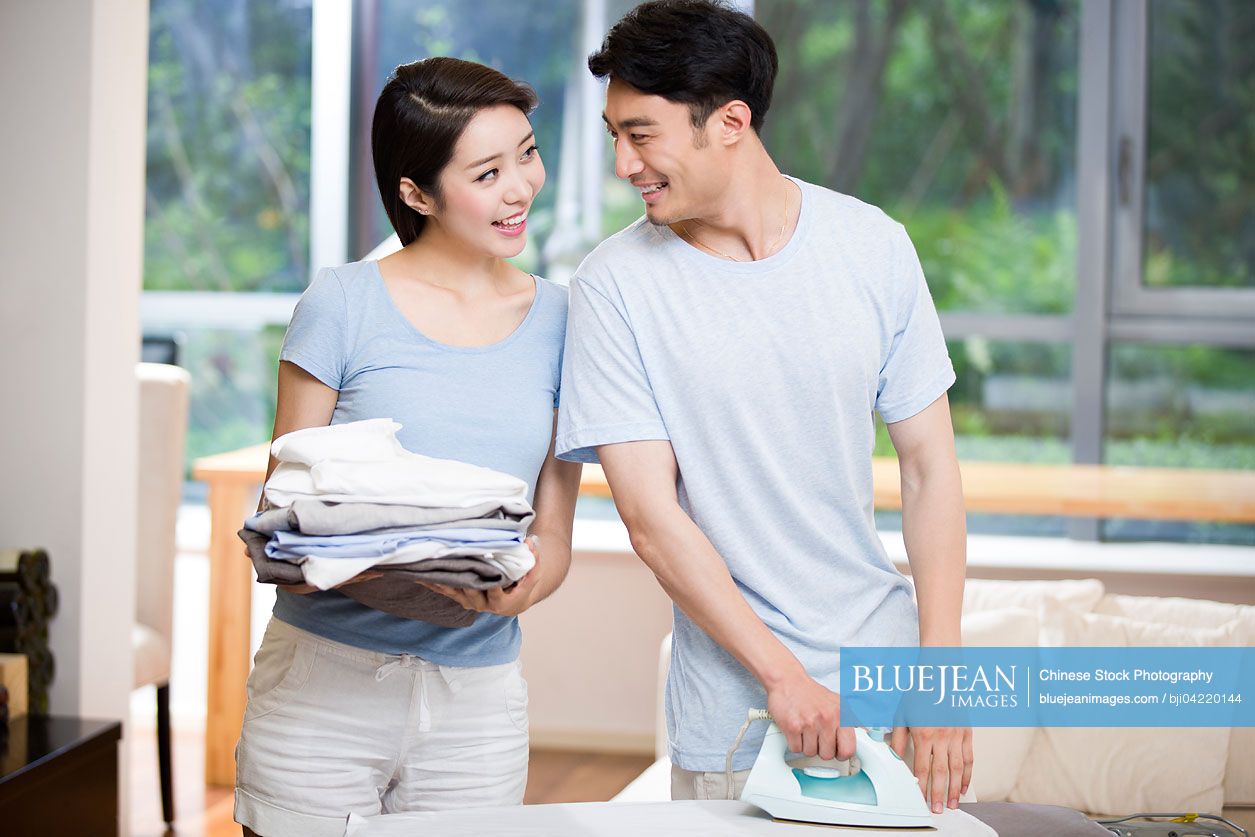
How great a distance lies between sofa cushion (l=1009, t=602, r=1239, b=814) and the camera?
7.91ft

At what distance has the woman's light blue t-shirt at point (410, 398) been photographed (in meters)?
1.56

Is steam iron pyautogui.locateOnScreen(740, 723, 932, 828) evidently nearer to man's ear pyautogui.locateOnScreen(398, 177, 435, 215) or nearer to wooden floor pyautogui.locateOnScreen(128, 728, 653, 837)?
man's ear pyautogui.locateOnScreen(398, 177, 435, 215)

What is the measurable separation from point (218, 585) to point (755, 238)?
7.75 ft

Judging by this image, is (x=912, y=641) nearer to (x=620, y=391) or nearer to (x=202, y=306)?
(x=620, y=391)

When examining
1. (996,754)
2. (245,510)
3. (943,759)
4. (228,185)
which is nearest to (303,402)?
(943,759)

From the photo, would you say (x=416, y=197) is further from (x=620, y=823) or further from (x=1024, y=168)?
(x=1024, y=168)

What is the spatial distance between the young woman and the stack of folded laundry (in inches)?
6.4

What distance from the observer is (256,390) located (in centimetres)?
474

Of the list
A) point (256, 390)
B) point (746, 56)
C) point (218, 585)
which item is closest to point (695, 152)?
point (746, 56)

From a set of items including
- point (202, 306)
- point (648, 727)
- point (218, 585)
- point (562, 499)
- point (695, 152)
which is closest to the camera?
point (695, 152)

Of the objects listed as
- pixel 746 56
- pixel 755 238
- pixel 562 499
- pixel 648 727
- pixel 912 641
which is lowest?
pixel 648 727

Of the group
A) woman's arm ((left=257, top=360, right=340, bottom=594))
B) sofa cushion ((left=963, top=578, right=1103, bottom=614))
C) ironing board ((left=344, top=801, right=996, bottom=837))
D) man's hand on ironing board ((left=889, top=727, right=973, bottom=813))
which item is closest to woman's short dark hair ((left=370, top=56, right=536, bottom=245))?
woman's arm ((left=257, top=360, right=340, bottom=594))

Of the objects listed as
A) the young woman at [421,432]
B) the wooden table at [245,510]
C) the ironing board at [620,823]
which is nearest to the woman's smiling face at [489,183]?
the young woman at [421,432]

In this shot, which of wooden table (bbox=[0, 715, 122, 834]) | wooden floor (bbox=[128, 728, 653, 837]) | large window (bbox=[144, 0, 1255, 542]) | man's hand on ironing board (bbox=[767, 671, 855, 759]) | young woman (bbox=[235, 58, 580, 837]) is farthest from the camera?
large window (bbox=[144, 0, 1255, 542])
